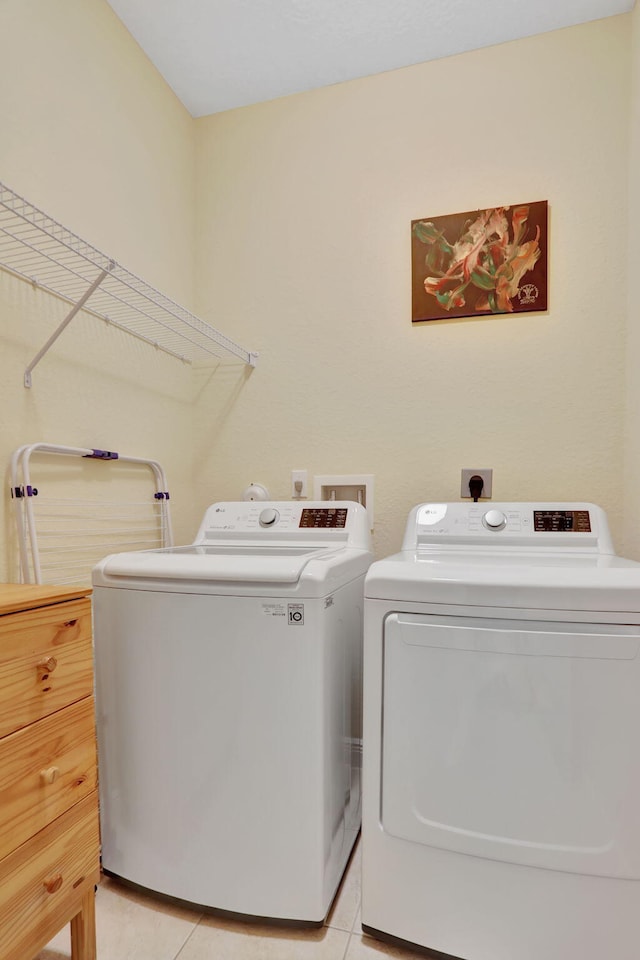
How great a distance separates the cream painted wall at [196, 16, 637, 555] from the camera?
69.7 inches

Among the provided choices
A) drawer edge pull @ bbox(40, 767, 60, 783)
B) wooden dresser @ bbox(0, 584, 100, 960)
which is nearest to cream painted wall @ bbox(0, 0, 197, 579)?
wooden dresser @ bbox(0, 584, 100, 960)

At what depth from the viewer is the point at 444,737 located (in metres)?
1.05

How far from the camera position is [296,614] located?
110cm

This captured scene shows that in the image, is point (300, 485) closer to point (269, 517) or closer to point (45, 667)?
point (269, 517)

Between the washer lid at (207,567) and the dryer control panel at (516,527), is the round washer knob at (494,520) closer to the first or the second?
the dryer control panel at (516,527)

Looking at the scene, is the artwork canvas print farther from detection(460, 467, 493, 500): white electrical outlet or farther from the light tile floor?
the light tile floor

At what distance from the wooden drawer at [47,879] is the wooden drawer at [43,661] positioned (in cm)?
23

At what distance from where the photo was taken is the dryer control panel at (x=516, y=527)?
153 cm

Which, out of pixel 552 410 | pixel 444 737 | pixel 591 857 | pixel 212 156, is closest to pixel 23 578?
pixel 444 737

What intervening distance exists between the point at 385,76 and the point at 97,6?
3.36 ft

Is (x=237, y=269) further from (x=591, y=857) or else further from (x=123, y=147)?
(x=591, y=857)

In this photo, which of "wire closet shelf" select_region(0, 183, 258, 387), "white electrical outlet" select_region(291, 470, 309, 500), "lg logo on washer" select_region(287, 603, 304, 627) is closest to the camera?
"lg logo on washer" select_region(287, 603, 304, 627)

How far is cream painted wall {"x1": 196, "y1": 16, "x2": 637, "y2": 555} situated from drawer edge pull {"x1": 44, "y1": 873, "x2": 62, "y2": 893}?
1.34 meters

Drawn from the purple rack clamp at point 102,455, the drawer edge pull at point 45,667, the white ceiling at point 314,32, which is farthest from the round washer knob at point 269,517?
the white ceiling at point 314,32
